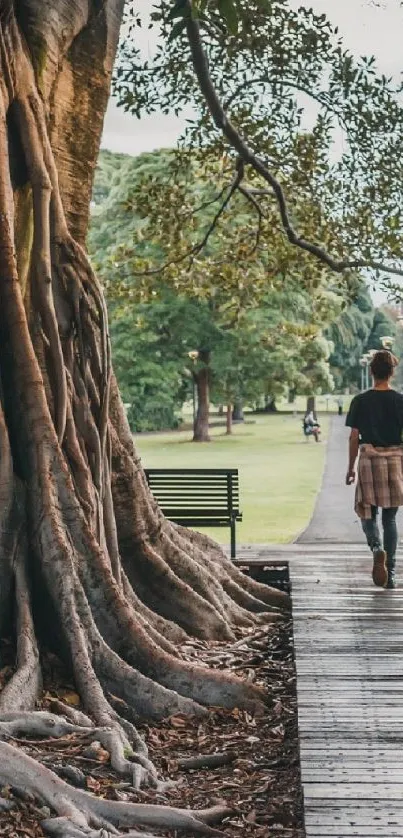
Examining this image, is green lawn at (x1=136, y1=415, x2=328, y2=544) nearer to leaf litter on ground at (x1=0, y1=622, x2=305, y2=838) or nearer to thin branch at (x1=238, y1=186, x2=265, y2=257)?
thin branch at (x1=238, y1=186, x2=265, y2=257)

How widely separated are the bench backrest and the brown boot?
2.77 metres

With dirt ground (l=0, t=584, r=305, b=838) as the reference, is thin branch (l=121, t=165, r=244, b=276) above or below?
above

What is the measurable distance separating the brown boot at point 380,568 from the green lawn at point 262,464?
751 cm

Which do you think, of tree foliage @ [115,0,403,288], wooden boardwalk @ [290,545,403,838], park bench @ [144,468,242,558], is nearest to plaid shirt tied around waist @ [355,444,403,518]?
wooden boardwalk @ [290,545,403,838]

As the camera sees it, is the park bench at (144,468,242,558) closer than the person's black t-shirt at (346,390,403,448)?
No

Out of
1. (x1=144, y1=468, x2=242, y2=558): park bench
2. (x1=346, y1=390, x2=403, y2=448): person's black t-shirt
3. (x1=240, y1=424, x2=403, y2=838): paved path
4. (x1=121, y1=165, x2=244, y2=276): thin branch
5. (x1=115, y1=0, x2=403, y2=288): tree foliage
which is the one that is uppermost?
(x1=115, y1=0, x2=403, y2=288): tree foliage

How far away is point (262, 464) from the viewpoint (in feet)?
127

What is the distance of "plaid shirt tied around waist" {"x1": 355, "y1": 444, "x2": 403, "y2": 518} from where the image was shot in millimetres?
8609

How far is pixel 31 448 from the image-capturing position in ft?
20.6

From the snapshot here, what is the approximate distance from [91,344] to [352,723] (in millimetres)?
2773

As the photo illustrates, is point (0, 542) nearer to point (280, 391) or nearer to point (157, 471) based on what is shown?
point (157, 471)

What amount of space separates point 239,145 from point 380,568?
444 centimetres

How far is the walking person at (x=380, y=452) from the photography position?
28.3 feet

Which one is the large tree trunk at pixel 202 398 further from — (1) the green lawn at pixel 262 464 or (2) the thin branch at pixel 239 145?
(2) the thin branch at pixel 239 145
